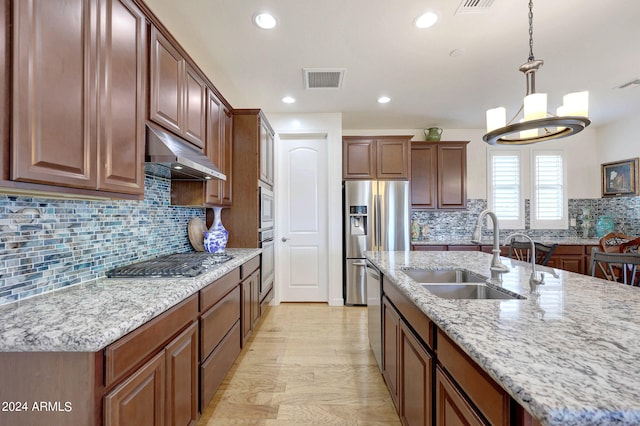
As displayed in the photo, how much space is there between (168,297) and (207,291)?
43 cm

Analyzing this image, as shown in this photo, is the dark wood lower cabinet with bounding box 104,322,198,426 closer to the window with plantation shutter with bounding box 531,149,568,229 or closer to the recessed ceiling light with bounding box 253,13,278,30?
the recessed ceiling light with bounding box 253,13,278,30

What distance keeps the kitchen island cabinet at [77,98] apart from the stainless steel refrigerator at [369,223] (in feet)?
8.64

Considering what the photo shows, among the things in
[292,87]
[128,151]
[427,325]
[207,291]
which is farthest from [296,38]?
[427,325]

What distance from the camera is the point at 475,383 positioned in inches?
30.3

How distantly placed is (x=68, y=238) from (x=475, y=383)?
1.88 meters

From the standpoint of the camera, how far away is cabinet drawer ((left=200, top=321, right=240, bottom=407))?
1.56 metres

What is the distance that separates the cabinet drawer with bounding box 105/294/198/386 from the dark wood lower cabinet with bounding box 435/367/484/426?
113 cm

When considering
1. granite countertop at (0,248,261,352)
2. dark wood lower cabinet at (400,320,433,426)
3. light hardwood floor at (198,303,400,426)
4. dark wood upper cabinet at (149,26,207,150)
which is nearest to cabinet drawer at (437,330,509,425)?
dark wood lower cabinet at (400,320,433,426)

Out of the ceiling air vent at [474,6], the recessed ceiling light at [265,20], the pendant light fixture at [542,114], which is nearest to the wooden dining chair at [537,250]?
the pendant light fixture at [542,114]

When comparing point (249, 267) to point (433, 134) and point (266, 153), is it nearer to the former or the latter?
point (266, 153)

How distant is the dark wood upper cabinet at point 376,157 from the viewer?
12.3 feet

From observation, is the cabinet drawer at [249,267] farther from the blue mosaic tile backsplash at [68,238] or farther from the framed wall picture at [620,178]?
the framed wall picture at [620,178]

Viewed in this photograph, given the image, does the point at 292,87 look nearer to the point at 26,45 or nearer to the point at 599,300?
the point at 26,45

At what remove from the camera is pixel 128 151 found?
4.40ft
